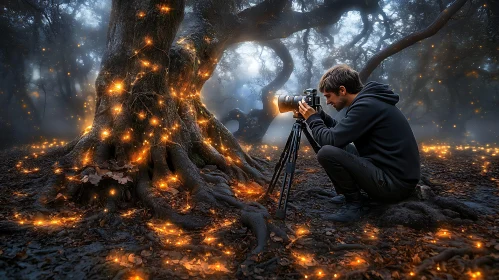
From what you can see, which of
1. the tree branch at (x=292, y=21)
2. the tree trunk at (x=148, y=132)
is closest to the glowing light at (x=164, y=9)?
the tree trunk at (x=148, y=132)

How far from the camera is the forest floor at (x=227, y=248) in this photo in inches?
91.6

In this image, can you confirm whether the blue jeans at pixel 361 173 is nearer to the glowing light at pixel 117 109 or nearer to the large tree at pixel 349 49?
the glowing light at pixel 117 109

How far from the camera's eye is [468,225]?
131 inches

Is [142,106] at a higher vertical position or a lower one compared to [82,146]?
higher

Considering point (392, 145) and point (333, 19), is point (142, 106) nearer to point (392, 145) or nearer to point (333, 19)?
point (392, 145)

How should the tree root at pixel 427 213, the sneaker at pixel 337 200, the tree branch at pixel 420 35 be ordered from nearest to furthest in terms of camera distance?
1. the tree root at pixel 427 213
2. the sneaker at pixel 337 200
3. the tree branch at pixel 420 35

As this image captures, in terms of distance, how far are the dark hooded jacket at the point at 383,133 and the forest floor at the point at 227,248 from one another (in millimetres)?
699

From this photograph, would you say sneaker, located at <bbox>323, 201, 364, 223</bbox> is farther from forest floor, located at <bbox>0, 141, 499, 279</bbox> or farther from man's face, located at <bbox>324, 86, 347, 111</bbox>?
man's face, located at <bbox>324, 86, 347, 111</bbox>

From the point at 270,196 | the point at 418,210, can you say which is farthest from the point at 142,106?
the point at 418,210

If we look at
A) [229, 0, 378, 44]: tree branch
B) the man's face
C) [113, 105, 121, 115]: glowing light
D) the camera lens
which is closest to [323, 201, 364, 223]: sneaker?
the man's face

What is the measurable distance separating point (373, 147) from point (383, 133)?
241 mm

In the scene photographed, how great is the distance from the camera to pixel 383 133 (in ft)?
11.3

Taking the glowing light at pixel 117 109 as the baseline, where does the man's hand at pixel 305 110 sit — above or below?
below

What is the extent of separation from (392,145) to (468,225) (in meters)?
1.37
